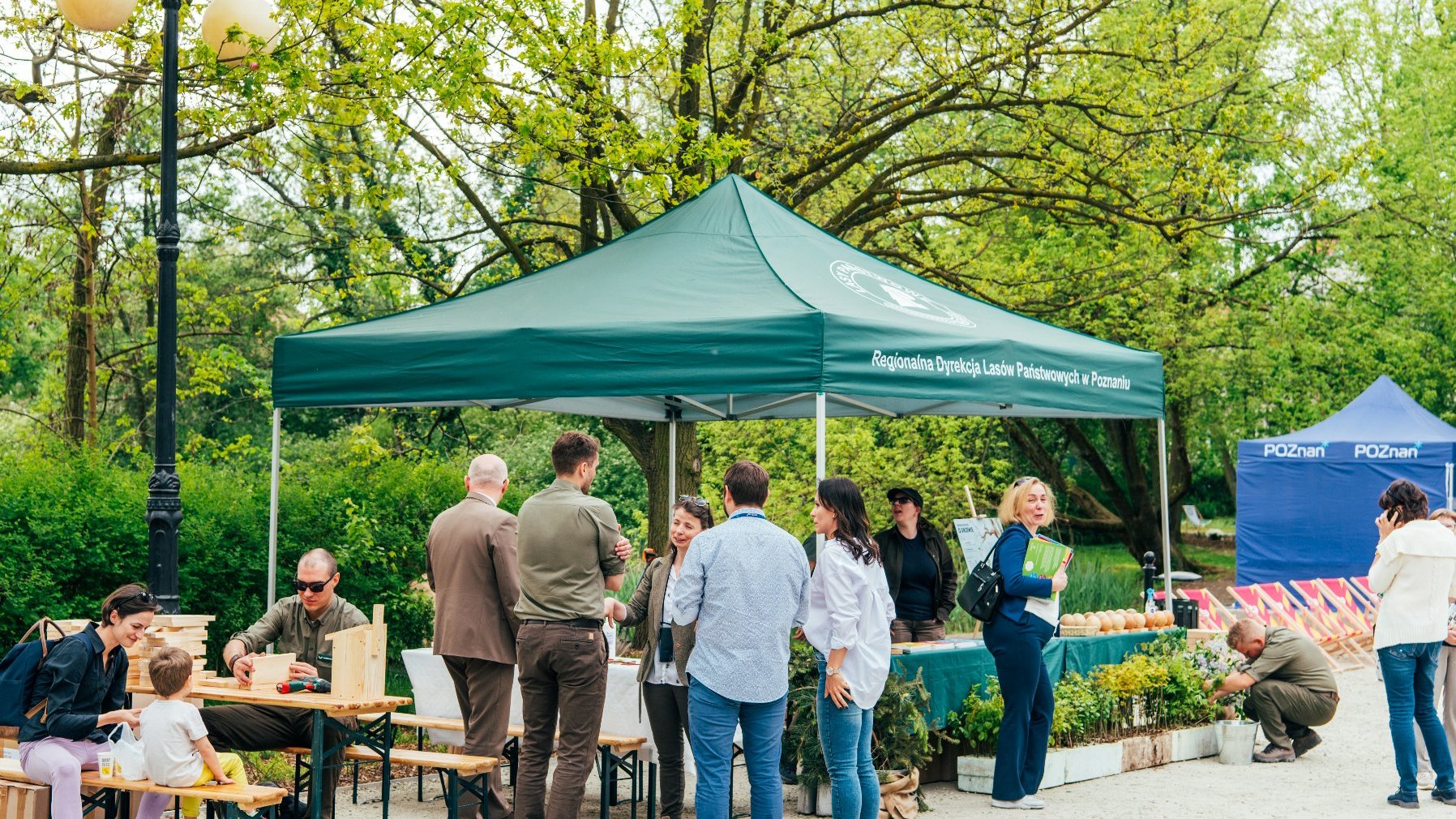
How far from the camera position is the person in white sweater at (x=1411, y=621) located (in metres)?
7.88

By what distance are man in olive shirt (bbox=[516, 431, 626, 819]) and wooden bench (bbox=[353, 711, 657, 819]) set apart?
1.29 feet

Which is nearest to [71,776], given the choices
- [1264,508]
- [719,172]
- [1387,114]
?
[719,172]

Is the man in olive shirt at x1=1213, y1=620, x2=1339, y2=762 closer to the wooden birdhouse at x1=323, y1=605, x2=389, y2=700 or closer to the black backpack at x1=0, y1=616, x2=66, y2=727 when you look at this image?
the wooden birdhouse at x1=323, y1=605, x2=389, y2=700

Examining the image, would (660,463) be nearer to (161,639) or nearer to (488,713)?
(488,713)

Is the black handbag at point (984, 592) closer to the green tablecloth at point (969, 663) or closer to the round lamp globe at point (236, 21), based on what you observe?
the green tablecloth at point (969, 663)

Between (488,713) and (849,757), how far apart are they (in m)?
1.78

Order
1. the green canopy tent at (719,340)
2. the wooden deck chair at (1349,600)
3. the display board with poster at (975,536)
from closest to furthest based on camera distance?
the green canopy tent at (719,340)
the display board with poster at (975,536)
the wooden deck chair at (1349,600)

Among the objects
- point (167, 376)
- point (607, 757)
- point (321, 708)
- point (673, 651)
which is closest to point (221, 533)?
point (167, 376)

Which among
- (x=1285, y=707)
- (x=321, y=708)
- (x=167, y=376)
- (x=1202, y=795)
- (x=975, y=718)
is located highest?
(x=167, y=376)

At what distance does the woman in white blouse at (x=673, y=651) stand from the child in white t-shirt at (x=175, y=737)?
6.26 ft

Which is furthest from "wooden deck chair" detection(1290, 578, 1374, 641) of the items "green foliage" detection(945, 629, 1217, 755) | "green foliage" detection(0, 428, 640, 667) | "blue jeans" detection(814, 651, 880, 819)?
"blue jeans" detection(814, 651, 880, 819)

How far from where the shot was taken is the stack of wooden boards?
254 inches

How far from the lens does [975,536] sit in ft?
30.3

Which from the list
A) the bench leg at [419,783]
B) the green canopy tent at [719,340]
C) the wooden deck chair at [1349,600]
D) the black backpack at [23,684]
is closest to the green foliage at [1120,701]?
the green canopy tent at [719,340]
